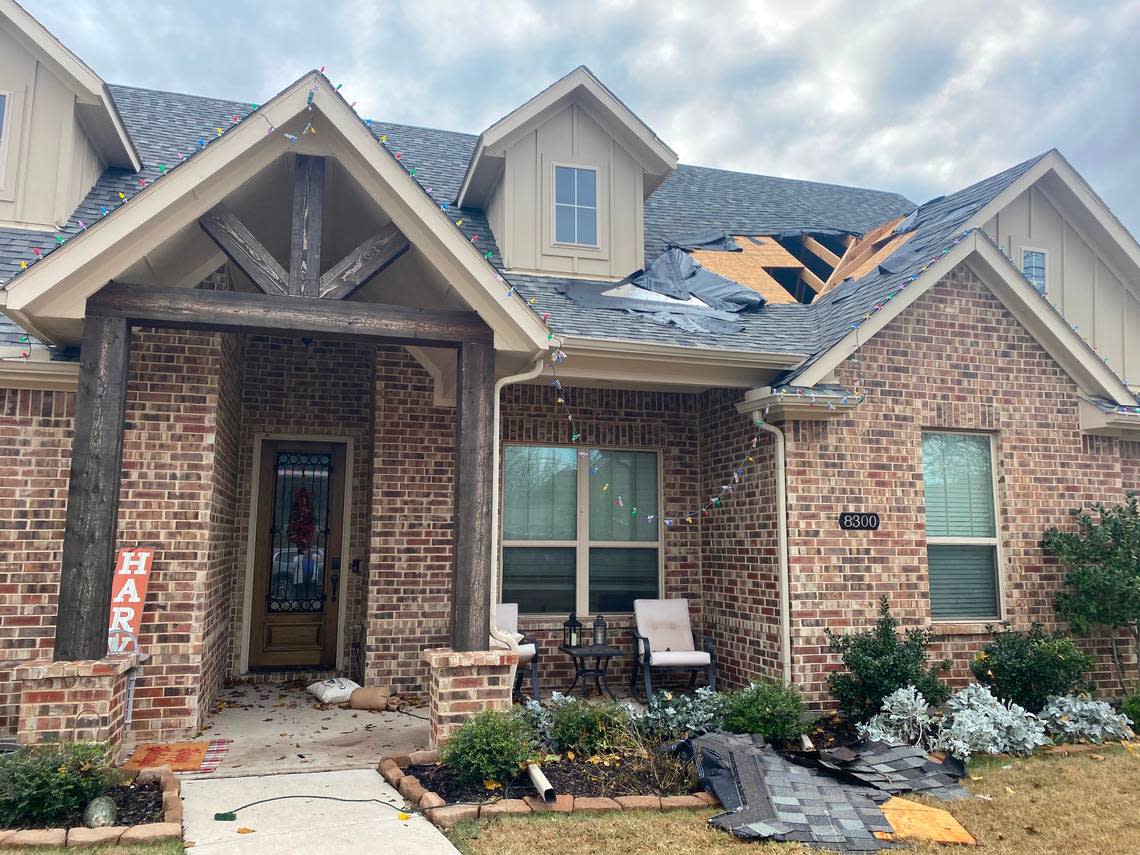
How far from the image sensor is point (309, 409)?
29.4 feet

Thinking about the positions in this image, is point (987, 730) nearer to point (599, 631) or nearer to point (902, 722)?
point (902, 722)

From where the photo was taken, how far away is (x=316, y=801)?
195 inches

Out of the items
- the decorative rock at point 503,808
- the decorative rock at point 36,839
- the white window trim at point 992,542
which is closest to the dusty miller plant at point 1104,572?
the white window trim at point 992,542

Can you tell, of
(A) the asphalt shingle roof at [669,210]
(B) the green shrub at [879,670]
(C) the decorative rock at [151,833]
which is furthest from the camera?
(A) the asphalt shingle roof at [669,210]

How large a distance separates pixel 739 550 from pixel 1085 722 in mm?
3023

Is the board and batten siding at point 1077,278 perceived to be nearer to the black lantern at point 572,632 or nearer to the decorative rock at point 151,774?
the black lantern at point 572,632

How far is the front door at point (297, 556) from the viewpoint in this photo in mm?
8828

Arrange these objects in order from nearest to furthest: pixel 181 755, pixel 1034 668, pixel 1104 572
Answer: pixel 181 755 < pixel 1034 668 < pixel 1104 572

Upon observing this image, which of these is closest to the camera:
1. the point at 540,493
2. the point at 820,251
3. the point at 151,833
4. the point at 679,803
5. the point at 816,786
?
the point at 151,833

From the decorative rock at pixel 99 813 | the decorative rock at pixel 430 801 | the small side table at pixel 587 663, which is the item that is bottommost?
the decorative rock at pixel 430 801

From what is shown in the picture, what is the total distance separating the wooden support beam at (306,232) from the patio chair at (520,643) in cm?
355

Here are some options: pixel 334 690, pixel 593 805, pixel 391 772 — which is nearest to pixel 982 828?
pixel 593 805

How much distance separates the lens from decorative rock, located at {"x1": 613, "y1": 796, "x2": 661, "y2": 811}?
16.2 feet

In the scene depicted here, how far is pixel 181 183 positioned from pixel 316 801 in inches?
148
